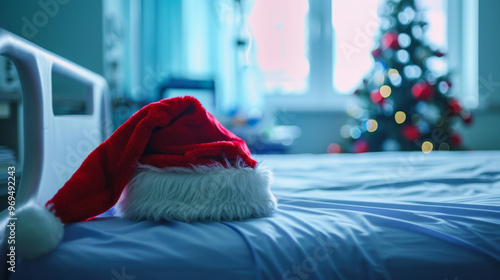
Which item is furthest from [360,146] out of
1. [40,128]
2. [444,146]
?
[40,128]

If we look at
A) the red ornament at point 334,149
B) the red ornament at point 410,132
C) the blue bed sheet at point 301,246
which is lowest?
the blue bed sheet at point 301,246

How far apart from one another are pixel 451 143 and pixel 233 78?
1719mm

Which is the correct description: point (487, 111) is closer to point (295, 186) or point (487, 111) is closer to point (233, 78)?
point (233, 78)

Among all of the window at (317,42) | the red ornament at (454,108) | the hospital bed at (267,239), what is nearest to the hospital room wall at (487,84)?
the window at (317,42)

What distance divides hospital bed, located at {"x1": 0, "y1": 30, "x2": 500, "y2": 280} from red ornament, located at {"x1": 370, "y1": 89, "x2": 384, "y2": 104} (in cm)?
178

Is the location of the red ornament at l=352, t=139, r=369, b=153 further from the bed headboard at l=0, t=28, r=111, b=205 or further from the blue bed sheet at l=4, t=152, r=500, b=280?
the bed headboard at l=0, t=28, r=111, b=205

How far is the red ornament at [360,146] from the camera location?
247 centimetres

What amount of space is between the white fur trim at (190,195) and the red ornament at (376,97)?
2.08 meters

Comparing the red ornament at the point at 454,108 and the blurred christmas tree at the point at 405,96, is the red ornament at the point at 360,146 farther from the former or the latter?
the red ornament at the point at 454,108

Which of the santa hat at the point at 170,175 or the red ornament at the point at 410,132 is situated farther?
the red ornament at the point at 410,132

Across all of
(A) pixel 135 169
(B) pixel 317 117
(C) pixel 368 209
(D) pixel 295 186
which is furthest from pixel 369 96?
(A) pixel 135 169

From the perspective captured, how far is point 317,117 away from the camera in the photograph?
9.56ft

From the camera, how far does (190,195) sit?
23.4 inches

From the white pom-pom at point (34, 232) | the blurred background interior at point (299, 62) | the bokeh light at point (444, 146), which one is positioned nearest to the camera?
the white pom-pom at point (34, 232)
